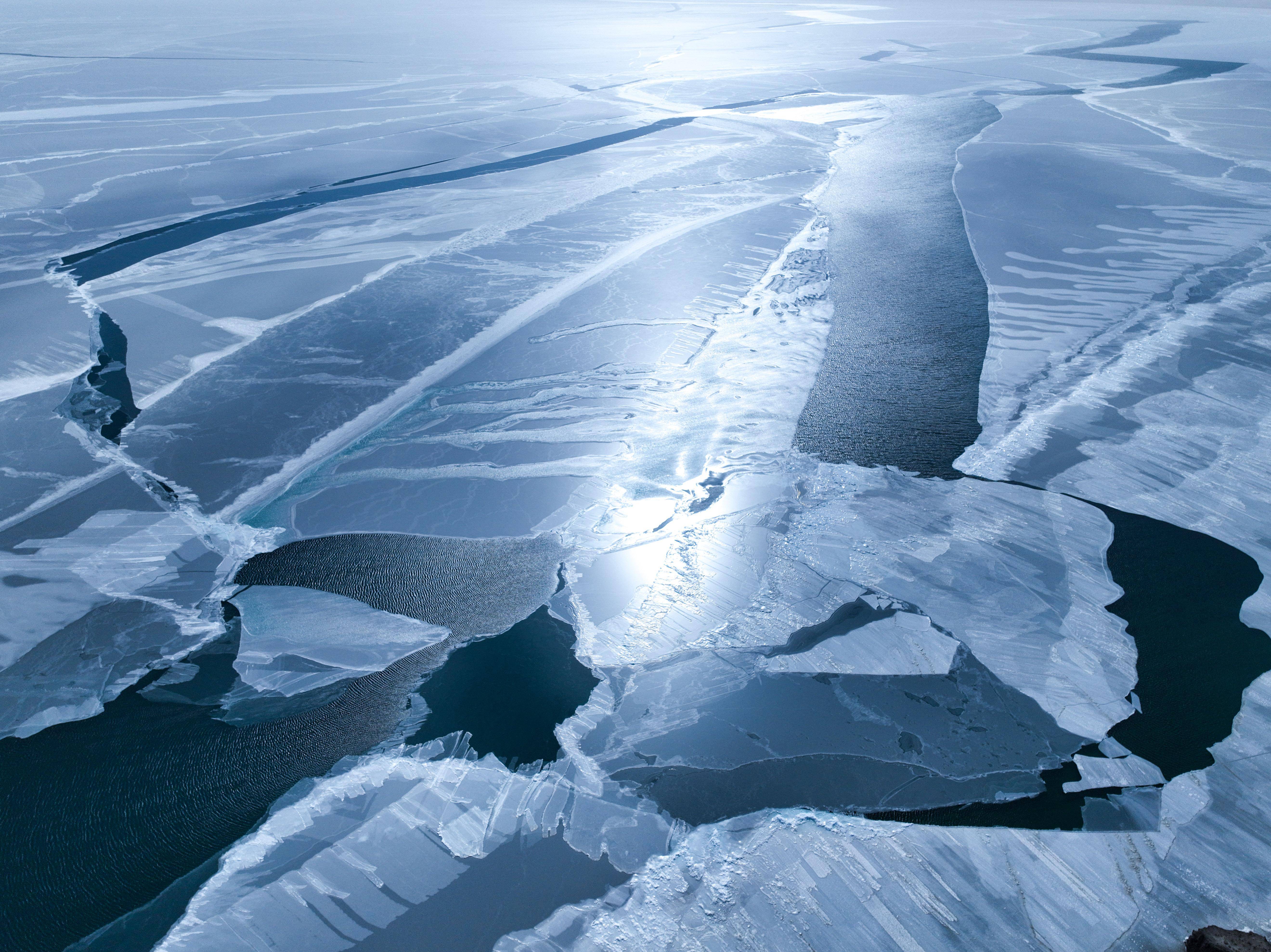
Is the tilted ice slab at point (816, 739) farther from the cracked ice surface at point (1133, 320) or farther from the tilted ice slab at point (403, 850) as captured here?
the cracked ice surface at point (1133, 320)

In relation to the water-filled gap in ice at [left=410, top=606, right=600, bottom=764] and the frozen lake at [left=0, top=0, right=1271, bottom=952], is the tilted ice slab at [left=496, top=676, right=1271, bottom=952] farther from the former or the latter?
the water-filled gap in ice at [left=410, top=606, right=600, bottom=764]

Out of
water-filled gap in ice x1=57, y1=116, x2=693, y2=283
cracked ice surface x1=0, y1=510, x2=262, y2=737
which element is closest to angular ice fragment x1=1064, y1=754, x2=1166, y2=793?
cracked ice surface x1=0, y1=510, x2=262, y2=737

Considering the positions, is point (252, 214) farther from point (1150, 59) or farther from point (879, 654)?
point (1150, 59)

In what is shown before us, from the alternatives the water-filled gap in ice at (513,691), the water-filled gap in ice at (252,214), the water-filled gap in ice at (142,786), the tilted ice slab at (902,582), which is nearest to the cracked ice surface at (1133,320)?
the tilted ice slab at (902,582)

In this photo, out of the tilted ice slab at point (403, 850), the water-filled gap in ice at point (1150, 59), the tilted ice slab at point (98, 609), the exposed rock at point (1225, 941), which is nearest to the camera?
the exposed rock at point (1225, 941)

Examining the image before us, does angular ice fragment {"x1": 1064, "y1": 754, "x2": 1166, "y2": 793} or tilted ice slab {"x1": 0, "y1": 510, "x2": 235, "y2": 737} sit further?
tilted ice slab {"x1": 0, "y1": 510, "x2": 235, "y2": 737}

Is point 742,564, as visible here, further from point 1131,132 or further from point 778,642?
point 1131,132

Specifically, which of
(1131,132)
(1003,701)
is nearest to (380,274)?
(1003,701)
